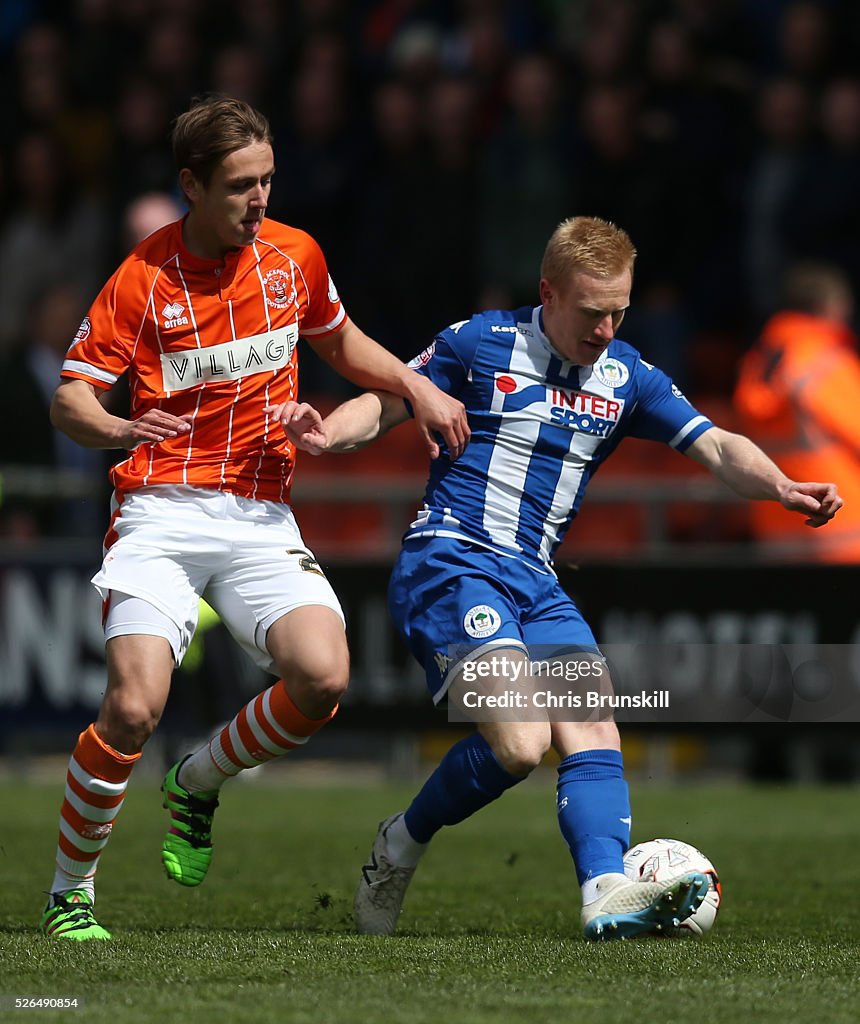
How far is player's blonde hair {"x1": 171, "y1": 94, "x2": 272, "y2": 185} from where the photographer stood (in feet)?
17.0

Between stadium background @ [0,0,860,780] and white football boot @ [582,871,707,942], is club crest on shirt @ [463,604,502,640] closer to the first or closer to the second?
white football boot @ [582,871,707,942]

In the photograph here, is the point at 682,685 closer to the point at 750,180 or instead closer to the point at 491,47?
the point at 750,180

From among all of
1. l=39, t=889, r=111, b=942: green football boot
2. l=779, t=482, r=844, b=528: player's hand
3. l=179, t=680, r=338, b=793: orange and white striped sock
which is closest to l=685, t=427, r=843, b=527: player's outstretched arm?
l=779, t=482, r=844, b=528: player's hand

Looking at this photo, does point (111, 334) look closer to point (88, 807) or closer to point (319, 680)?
point (319, 680)

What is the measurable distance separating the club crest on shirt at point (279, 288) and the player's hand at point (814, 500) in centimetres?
156

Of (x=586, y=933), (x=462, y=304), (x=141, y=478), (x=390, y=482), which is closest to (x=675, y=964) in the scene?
(x=586, y=933)

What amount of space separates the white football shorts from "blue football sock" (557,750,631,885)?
88 centimetres

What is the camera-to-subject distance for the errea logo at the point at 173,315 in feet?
17.4

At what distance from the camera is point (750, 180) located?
1123cm

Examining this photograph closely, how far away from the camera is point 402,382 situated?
5480 millimetres

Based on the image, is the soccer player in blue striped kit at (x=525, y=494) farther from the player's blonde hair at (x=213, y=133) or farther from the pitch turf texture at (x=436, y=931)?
the player's blonde hair at (x=213, y=133)

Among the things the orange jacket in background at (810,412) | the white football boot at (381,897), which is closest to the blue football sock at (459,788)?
the white football boot at (381,897)

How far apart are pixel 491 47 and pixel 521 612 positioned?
7712 mm

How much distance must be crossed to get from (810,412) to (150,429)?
5412mm
